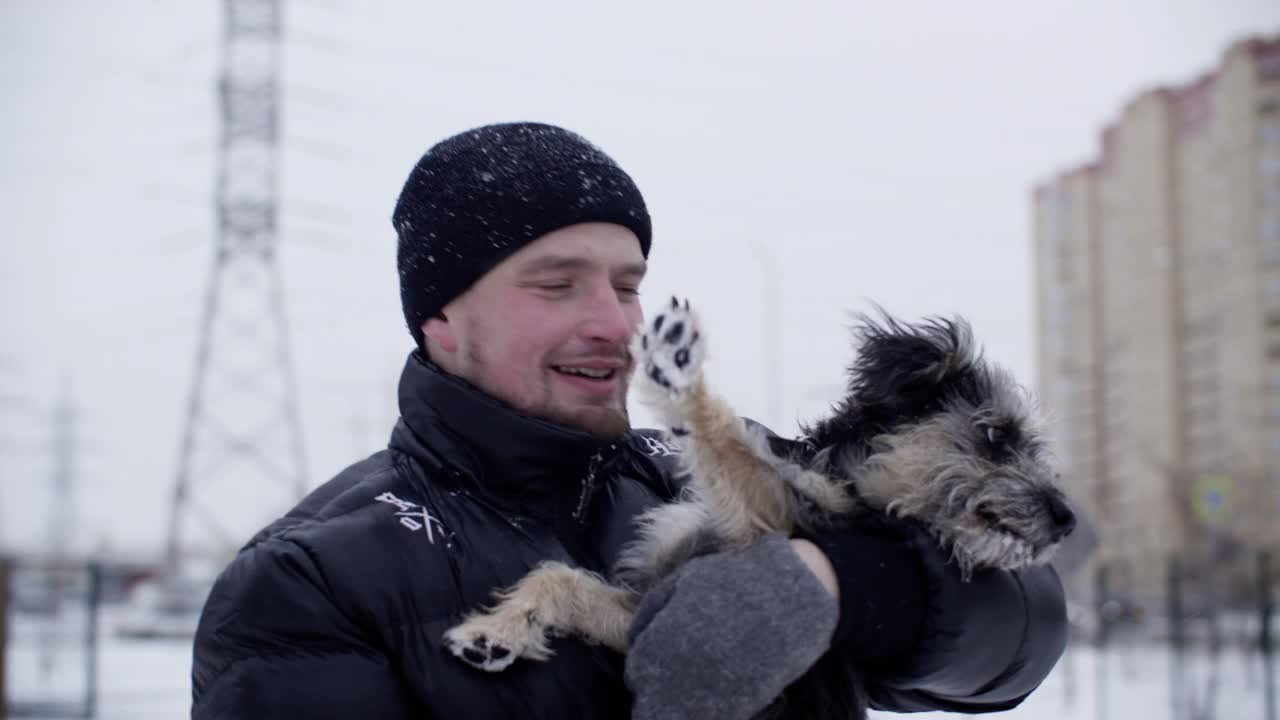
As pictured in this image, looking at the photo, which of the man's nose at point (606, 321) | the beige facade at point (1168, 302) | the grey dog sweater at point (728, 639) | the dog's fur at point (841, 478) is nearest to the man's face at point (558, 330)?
the man's nose at point (606, 321)

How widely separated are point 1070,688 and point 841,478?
514 inches

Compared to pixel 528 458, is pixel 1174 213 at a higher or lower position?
lower

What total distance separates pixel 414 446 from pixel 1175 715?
11475 millimetres

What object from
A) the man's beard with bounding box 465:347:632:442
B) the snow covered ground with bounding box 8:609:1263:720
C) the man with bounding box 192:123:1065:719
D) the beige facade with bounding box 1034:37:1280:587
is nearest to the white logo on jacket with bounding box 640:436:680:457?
the man with bounding box 192:123:1065:719

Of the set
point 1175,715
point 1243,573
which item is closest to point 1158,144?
point 1243,573

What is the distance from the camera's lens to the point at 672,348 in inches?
89.3

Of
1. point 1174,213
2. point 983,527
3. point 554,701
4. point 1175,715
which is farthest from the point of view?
point 1174,213

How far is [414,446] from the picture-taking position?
8.55 ft

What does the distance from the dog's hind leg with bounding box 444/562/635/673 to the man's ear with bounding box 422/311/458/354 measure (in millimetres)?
504

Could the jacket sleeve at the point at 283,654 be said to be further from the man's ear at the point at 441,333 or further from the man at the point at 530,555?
the man's ear at the point at 441,333

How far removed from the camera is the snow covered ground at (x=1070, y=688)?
40.9 feet

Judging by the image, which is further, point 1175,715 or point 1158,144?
point 1158,144

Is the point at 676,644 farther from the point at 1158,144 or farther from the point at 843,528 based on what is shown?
the point at 1158,144

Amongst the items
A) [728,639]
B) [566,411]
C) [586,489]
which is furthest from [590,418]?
[728,639]
